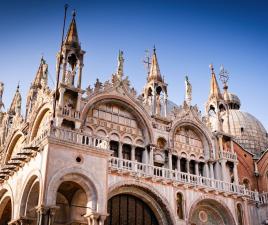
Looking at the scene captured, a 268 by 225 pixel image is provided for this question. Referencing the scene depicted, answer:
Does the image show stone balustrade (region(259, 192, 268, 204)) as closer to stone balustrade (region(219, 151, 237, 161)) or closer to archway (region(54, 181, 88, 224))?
stone balustrade (region(219, 151, 237, 161))

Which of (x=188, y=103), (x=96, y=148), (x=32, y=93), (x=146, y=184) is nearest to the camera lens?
(x=96, y=148)

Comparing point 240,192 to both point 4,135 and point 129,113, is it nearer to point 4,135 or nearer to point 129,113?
point 129,113

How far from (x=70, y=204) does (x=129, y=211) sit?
3.60m

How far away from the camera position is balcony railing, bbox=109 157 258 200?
21550 millimetres

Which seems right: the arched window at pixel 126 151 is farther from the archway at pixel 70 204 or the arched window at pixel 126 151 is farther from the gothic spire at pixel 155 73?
the gothic spire at pixel 155 73

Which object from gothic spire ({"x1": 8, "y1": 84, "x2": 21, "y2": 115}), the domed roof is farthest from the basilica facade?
the domed roof

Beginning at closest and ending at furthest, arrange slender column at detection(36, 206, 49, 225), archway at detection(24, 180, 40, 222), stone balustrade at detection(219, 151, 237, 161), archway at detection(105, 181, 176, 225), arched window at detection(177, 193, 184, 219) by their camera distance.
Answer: slender column at detection(36, 206, 49, 225)
archway at detection(24, 180, 40, 222)
archway at detection(105, 181, 176, 225)
arched window at detection(177, 193, 184, 219)
stone balustrade at detection(219, 151, 237, 161)

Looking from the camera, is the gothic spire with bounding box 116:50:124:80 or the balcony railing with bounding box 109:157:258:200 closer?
the balcony railing with bounding box 109:157:258:200

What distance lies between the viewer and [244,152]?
35.9 metres

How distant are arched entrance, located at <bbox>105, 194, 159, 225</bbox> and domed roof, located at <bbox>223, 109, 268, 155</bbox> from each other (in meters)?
23.4

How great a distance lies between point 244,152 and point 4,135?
2123cm

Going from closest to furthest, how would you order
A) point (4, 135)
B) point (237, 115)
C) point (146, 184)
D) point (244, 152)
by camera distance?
point (146, 184) → point (4, 135) → point (244, 152) → point (237, 115)

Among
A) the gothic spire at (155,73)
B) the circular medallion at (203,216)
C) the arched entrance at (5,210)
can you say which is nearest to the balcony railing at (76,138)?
the arched entrance at (5,210)

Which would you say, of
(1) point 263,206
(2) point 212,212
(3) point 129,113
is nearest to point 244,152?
(1) point 263,206
